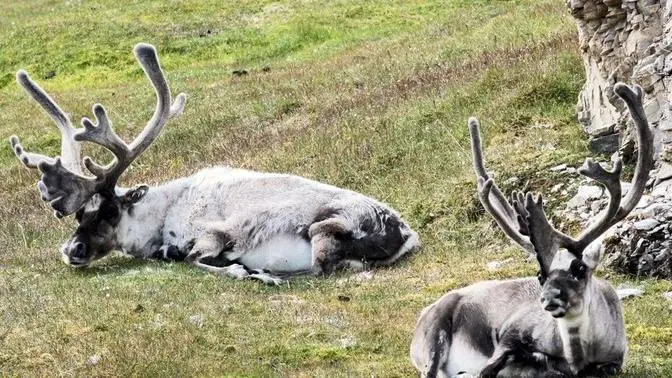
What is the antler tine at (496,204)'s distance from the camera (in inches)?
344

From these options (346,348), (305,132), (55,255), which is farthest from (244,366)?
(305,132)

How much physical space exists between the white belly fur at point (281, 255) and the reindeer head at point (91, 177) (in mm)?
1756

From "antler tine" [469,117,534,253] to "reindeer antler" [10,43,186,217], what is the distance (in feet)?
18.0

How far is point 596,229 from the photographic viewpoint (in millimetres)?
8273

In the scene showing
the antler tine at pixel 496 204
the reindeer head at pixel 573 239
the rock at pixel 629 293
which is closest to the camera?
the reindeer head at pixel 573 239

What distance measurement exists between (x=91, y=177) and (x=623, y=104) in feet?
21.6

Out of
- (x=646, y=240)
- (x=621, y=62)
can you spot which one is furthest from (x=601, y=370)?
(x=621, y=62)

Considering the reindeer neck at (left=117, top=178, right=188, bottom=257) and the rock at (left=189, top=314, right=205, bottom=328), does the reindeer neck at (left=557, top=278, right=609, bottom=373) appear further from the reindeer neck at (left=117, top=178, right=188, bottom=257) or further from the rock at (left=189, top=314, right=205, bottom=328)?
the reindeer neck at (left=117, top=178, right=188, bottom=257)

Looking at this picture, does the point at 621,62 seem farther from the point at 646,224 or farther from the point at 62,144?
the point at 62,144

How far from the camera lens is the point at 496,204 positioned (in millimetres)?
9297

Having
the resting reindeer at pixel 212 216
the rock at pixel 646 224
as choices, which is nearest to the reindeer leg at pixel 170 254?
the resting reindeer at pixel 212 216

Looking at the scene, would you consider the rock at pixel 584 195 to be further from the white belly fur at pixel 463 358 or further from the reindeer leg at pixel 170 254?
the white belly fur at pixel 463 358

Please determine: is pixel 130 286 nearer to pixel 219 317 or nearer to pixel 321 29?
pixel 219 317

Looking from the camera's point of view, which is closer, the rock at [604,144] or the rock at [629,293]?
the rock at [629,293]
